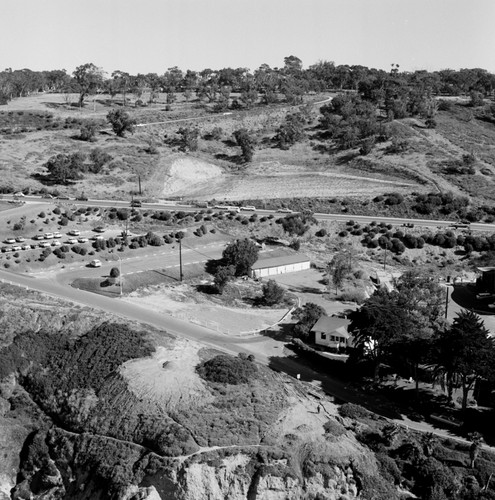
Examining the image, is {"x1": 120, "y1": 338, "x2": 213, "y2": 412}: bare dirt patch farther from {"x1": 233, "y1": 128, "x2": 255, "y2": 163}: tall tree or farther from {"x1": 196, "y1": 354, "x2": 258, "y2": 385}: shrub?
{"x1": 233, "y1": 128, "x2": 255, "y2": 163}: tall tree

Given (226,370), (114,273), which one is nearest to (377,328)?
(226,370)

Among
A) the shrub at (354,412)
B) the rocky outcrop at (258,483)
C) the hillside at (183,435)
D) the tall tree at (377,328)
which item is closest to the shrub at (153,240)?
the hillside at (183,435)

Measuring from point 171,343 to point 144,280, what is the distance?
2081 cm

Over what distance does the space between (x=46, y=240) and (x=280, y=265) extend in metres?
27.0

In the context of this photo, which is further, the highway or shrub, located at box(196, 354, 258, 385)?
the highway

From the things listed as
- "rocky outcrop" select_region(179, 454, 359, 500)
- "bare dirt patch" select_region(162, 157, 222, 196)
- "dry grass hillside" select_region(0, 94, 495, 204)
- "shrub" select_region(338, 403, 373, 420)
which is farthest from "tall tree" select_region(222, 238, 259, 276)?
"rocky outcrop" select_region(179, 454, 359, 500)

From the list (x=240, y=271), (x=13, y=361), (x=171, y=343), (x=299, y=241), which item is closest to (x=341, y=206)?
(x=299, y=241)

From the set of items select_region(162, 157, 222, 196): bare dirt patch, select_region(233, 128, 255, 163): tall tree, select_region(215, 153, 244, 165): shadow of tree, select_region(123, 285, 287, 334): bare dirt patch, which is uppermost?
select_region(233, 128, 255, 163): tall tree

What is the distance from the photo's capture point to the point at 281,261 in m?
76.8

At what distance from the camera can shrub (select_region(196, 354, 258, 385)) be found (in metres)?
42.9

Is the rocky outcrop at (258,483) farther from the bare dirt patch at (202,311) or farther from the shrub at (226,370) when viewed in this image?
the bare dirt patch at (202,311)

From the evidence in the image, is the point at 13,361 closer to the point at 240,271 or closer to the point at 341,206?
the point at 240,271

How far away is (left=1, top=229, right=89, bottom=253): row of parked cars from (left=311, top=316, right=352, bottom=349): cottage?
32708 millimetres

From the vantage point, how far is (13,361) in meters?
46.6
